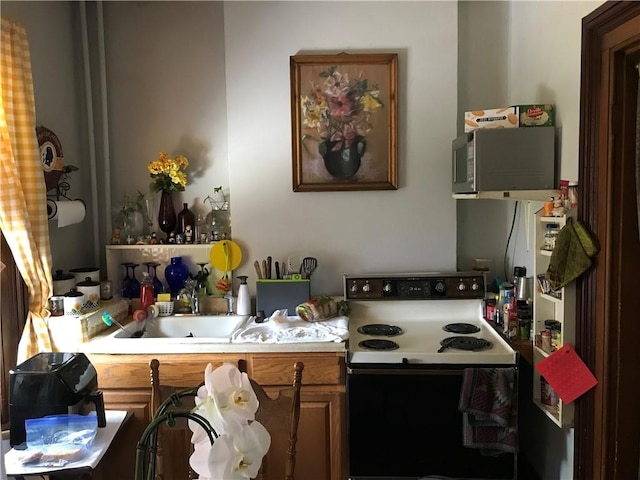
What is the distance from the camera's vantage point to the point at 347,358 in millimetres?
2322

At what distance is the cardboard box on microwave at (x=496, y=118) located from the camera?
2.37 m

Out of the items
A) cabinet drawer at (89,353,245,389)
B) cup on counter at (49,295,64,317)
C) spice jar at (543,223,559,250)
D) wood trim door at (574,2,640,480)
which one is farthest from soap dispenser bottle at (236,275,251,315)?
wood trim door at (574,2,640,480)

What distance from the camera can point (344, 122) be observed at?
2838mm

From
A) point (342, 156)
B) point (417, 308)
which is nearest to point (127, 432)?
point (417, 308)

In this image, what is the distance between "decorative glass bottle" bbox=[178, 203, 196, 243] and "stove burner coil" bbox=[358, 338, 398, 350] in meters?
1.05

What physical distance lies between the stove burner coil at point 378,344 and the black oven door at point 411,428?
11cm

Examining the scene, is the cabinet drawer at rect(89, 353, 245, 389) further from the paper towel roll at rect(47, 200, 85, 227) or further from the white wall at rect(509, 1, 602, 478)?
the white wall at rect(509, 1, 602, 478)

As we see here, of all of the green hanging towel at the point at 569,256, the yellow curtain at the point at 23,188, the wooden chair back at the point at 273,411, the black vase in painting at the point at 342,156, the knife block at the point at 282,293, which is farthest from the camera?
the black vase in painting at the point at 342,156

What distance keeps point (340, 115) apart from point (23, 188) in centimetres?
146

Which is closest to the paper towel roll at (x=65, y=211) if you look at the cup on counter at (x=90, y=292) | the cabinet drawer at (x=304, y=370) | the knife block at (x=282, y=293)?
the cup on counter at (x=90, y=292)

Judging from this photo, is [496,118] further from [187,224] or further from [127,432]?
[127,432]

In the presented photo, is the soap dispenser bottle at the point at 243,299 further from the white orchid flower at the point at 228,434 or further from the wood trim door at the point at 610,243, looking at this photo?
the white orchid flower at the point at 228,434

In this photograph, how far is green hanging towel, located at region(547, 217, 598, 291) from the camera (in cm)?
197

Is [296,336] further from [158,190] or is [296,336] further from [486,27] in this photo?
[486,27]
